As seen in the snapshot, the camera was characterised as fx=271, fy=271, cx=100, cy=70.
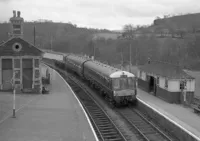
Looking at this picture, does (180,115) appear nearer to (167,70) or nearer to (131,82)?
(131,82)

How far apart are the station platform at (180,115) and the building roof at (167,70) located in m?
2.42

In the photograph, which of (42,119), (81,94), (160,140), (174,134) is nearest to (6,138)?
(42,119)

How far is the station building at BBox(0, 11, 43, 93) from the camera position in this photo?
26.1 metres

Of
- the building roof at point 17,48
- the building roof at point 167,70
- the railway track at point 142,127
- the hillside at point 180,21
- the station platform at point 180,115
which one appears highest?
the hillside at point 180,21

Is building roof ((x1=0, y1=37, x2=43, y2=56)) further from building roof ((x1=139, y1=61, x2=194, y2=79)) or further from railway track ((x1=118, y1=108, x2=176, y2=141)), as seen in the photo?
building roof ((x1=139, y1=61, x2=194, y2=79))

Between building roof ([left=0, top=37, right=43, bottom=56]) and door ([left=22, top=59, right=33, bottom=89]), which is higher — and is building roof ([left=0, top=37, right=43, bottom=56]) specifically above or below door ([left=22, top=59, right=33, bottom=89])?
above

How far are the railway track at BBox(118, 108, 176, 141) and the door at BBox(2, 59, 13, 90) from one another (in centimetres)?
1158

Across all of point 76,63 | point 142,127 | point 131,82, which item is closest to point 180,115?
point 142,127

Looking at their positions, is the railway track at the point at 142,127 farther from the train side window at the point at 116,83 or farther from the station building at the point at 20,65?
the station building at the point at 20,65

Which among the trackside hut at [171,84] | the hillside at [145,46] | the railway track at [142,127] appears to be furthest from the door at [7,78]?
the hillside at [145,46]

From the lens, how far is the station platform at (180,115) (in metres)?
16.4

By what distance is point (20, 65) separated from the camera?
26453 millimetres

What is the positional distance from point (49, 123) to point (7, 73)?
11458 millimetres

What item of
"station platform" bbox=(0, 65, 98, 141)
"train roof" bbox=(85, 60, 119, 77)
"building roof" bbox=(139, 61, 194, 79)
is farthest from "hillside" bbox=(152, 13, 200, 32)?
"station platform" bbox=(0, 65, 98, 141)
